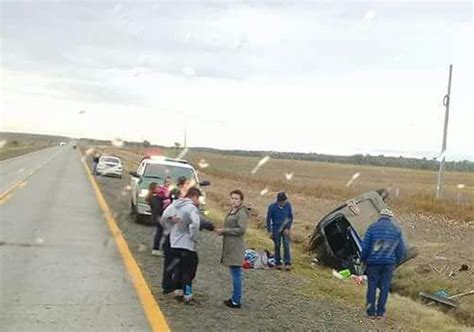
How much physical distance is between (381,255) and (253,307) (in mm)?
2143

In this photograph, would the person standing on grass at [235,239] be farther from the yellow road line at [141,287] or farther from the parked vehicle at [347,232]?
the parked vehicle at [347,232]

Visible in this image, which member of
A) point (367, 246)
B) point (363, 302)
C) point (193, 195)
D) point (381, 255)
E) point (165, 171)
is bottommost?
point (363, 302)

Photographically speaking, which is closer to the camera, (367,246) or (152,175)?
(367,246)

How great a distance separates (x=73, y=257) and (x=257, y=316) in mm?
Result: 4636

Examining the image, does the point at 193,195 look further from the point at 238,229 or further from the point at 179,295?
the point at 179,295

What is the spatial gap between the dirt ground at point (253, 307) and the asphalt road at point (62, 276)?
1.52ft

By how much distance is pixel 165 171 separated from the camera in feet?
62.9

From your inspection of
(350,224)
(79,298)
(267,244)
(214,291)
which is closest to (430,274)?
(350,224)

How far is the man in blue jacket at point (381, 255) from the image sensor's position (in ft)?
32.0

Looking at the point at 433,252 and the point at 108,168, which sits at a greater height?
the point at 108,168

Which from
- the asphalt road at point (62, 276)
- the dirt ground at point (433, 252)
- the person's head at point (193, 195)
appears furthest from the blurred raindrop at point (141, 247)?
the dirt ground at point (433, 252)

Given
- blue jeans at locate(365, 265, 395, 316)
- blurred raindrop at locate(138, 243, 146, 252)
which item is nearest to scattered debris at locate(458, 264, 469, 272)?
blue jeans at locate(365, 265, 395, 316)

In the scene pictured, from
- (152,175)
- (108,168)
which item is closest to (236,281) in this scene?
(152,175)

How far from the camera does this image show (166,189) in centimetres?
1398
